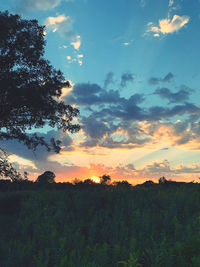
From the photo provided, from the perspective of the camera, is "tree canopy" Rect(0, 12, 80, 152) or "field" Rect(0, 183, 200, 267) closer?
"field" Rect(0, 183, 200, 267)

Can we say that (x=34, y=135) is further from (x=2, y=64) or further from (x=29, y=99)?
(x=2, y=64)

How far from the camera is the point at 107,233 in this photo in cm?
994

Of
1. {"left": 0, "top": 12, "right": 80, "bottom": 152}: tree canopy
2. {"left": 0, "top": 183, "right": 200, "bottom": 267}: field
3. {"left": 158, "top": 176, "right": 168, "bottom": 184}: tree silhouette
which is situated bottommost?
{"left": 0, "top": 183, "right": 200, "bottom": 267}: field

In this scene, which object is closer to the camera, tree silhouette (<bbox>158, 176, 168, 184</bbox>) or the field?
the field

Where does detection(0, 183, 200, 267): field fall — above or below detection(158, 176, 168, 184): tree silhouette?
below

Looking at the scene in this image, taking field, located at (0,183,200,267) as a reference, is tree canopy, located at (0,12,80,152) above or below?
above

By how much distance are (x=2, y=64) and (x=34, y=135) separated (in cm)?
615

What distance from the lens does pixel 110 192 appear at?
16.9m

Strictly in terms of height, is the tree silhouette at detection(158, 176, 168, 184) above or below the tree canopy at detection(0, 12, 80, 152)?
below

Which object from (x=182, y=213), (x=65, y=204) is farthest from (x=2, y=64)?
(x=182, y=213)

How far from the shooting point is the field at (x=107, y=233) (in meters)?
6.05

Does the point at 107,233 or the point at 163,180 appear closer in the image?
the point at 107,233

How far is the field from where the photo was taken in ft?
19.9

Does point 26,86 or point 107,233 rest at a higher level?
point 26,86
